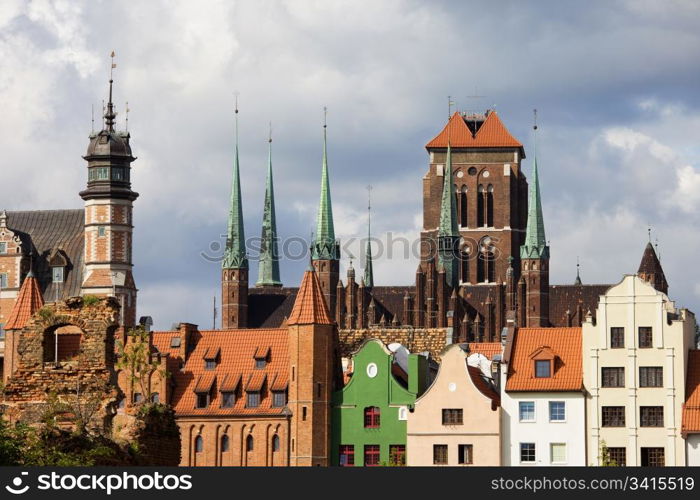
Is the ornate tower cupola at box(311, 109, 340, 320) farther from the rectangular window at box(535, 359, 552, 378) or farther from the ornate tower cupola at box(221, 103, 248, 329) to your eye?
the rectangular window at box(535, 359, 552, 378)

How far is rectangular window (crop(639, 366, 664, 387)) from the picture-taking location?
86125 mm

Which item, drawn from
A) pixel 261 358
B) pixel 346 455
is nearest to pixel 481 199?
pixel 261 358

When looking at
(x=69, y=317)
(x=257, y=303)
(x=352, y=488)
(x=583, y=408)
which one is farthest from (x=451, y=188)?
(x=352, y=488)

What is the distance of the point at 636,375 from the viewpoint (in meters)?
86.5

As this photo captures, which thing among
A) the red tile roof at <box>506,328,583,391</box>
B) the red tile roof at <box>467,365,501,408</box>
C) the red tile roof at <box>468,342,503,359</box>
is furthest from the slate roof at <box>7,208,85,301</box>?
the red tile roof at <box>506,328,583,391</box>

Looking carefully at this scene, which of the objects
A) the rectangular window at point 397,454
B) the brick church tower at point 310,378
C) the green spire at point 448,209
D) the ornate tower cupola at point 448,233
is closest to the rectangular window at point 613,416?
the rectangular window at point 397,454

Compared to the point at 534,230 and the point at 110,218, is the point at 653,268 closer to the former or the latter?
the point at 534,230

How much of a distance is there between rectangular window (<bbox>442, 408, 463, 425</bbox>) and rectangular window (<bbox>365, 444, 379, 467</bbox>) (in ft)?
17.5

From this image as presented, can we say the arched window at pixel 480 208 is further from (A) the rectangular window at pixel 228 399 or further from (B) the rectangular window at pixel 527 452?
(B) the rectangular window at pixel 527 452

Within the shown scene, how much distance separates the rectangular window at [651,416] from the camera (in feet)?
280

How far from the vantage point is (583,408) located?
283 ft

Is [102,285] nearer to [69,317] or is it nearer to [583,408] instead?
[583,408]

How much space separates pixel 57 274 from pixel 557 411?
5802cm

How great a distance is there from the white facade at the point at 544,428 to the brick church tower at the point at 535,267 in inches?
3200
